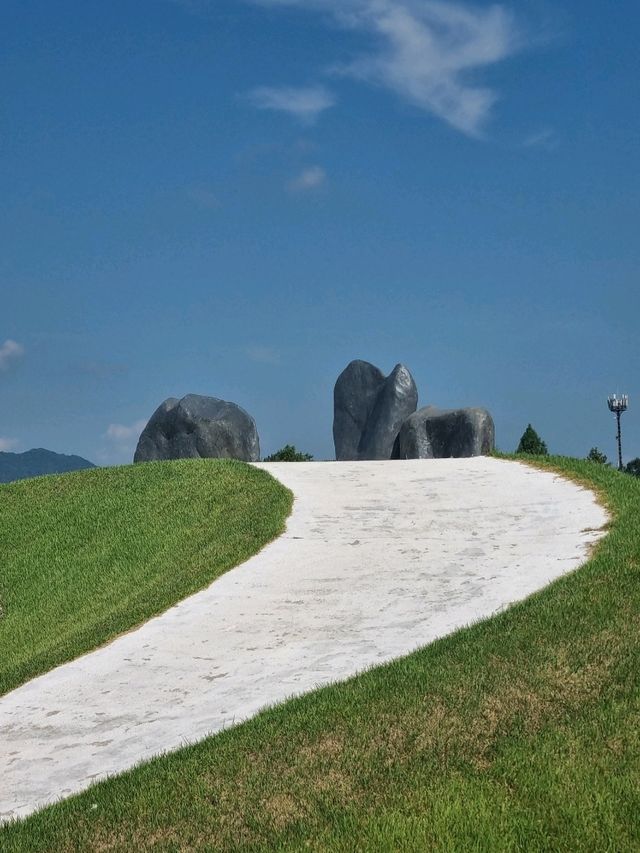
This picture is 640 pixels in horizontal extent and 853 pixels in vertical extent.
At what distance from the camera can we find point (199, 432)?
26.4 meters

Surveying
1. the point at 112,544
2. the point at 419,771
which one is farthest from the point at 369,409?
the point at 419,771

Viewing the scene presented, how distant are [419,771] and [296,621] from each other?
4.04 m

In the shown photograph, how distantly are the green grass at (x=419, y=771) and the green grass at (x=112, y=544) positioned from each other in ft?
13.4

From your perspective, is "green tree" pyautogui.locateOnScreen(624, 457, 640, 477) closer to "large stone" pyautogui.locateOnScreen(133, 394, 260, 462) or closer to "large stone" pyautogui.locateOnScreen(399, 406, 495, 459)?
"large stone" pyautogui.locateOnScreen(399, 406, 495, 459)

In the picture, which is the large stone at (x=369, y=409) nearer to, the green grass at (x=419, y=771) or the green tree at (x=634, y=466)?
the green grass at (x=419, y=771)

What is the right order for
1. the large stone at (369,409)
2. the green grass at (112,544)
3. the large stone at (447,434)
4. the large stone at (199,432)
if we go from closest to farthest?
the green grass at (112,544)
the large stone at (447,434)
the large stone at (199,432)
the large stone at (369,409)

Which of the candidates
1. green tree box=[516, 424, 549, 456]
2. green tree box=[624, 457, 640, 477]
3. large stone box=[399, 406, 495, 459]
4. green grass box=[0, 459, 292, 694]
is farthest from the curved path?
green tree box=[624, 457, 640, 477]

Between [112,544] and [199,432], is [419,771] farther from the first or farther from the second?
[199,432]

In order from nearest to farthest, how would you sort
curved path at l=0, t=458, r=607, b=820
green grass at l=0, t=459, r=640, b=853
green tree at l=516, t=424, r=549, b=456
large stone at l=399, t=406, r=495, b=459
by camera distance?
1. green grass at l=0, t=459, r=640, b=853
2. curved path at l=0, t=458, r=607, b=820
3. large stone at l=399, t=406, r=495, b=459
4. green tree at l=516, t=424, r=549, b=456

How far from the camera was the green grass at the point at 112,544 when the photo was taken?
468 inches

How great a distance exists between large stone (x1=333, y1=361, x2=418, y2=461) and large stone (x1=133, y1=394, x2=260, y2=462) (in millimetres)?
4308

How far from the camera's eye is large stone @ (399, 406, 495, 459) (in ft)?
85.1

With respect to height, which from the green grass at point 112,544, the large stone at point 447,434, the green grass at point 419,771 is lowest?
the green grass at point 419,771

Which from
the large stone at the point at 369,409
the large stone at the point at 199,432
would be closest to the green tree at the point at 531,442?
the large stone at the point at 369,409
